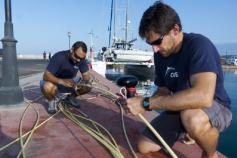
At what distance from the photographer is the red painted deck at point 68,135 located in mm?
3236

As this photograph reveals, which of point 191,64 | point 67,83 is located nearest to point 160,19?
point 191,64

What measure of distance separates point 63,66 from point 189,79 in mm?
3143

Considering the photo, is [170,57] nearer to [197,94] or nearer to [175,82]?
[175,82]

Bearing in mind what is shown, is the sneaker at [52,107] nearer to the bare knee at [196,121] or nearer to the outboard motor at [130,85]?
the outboard motor at [130,85]

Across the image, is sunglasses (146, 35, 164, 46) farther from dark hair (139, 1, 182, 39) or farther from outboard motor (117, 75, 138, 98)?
outboard motor (117, 75, 138, 98)

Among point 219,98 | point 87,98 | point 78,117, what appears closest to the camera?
point 219,98

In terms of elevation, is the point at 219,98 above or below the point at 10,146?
above

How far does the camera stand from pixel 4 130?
408cm

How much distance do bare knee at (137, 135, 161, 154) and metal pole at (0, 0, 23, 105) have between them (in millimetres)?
2951

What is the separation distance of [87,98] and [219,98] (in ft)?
12.7

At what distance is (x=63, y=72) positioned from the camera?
5.62 metres

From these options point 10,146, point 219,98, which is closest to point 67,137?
point 10,146

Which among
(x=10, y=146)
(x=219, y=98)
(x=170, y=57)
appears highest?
(x=170, y=57)

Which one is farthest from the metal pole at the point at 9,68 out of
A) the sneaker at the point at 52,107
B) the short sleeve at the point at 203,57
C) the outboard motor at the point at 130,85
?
the short sleeve at the point at 203,57
